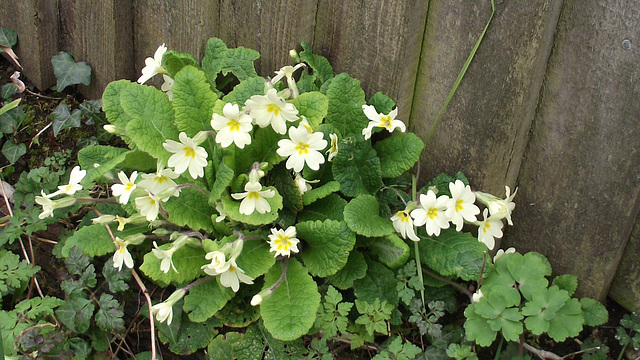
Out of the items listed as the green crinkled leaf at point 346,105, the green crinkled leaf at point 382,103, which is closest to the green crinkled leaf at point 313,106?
the green crinkled leaf at point 346,105

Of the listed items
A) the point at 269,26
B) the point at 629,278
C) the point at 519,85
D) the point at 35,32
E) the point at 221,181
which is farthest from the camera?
the point at 35,32

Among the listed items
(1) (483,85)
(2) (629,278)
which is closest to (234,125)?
(1) (483,85)

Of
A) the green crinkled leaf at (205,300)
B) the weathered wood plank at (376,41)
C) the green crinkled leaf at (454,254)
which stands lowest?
the green crinkled leaf at (205,300)

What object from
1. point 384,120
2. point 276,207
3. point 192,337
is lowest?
point 192,337

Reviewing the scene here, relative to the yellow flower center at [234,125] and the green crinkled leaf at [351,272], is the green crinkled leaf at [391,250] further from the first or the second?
the yellow flower center at [234,125]

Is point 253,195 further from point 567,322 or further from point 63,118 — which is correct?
point 63,118

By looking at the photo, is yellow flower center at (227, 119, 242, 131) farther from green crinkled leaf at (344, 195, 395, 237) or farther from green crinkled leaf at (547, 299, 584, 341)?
green crinkled leaf at (547, 299, 584, 341)

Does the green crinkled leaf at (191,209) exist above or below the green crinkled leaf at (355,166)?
below
